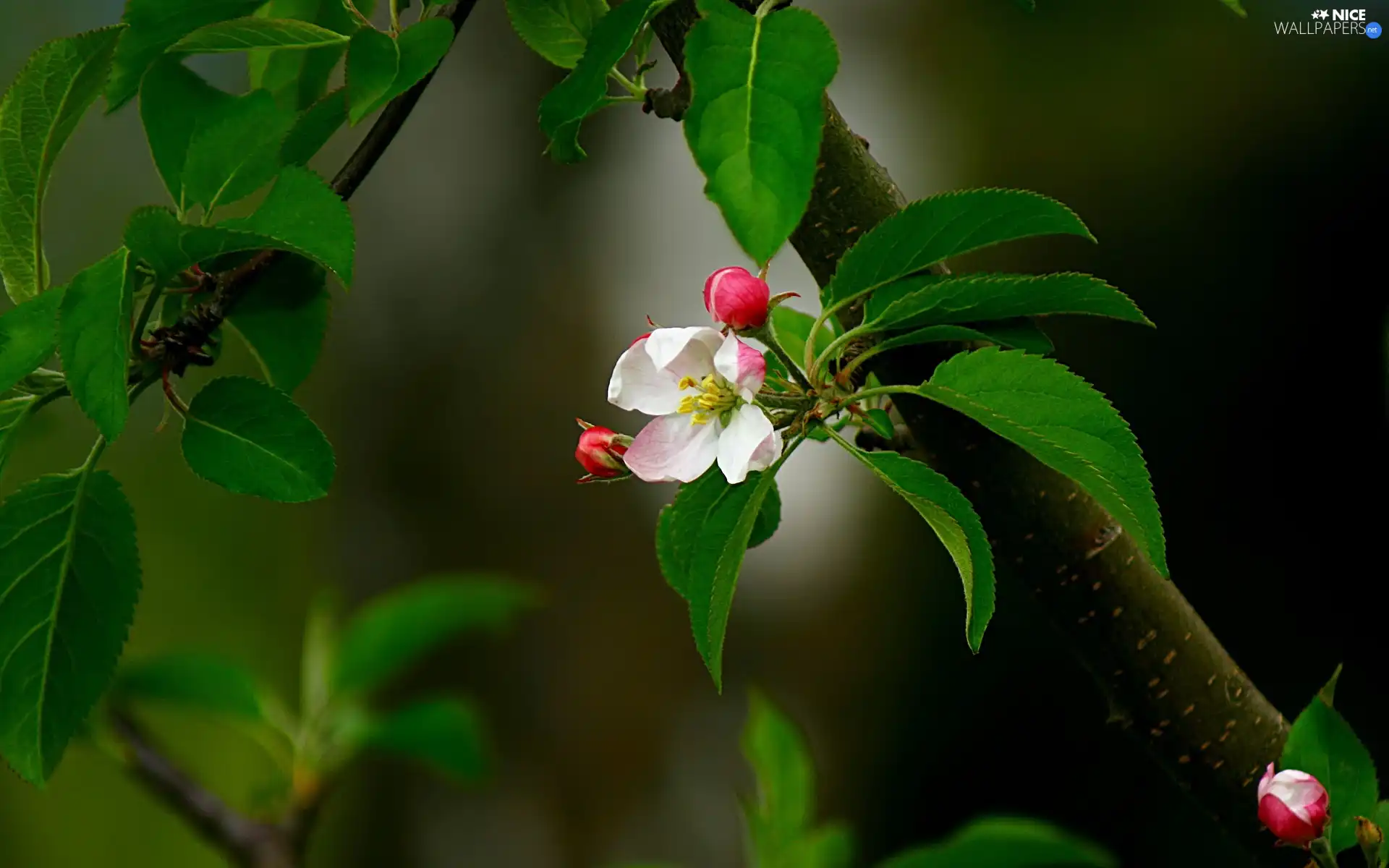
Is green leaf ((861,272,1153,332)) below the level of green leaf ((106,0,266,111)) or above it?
above

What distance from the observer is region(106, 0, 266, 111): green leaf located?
36 centimetres

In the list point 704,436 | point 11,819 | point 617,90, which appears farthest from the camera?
point 11,819

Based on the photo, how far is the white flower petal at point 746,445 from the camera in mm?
314

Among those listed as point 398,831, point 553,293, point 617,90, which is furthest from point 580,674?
point 617,90

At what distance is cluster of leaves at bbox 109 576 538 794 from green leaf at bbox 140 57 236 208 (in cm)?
48

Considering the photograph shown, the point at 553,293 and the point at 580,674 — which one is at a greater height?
the point at 553,293

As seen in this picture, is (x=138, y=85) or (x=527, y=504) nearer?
(x=138, y=85)

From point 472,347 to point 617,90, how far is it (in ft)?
1.87

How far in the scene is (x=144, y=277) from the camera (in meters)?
0.39

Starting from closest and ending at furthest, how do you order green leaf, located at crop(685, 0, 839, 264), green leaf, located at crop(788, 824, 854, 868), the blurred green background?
Result: green leaf, located at crop(685, 0, 839, 264) → green leaf, located at crop(788, 824, 854, 868) → the blurred green background

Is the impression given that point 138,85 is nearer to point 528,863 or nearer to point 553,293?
point 553,293

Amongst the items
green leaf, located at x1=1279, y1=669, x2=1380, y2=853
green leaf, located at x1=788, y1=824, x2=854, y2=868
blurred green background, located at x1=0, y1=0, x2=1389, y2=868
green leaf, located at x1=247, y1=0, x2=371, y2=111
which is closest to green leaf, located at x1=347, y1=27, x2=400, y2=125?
green leaf, located at x1=247, y1=0, x2=371, y2=111

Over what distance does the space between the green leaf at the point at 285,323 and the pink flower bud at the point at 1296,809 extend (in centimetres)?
40

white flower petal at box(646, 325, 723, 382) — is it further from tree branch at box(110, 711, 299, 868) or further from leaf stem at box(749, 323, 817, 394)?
tree branch at box(110, 711, 299, 868)
